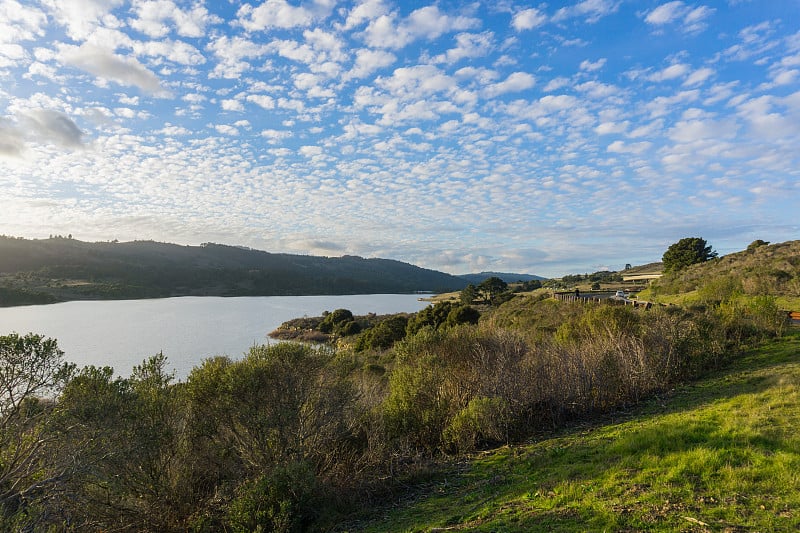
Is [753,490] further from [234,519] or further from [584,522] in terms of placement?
[234,519]

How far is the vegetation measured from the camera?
612 cm

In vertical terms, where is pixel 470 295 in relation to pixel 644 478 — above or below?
above

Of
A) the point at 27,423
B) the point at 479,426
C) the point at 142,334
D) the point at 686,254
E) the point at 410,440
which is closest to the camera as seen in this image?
the point at 27,423

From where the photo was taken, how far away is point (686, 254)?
2266 inches

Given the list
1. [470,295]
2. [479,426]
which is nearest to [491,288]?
[470,295]

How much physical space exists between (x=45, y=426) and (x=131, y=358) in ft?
99.5

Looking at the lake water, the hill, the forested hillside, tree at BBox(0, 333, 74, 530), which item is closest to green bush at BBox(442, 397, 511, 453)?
tree at BBox(0, 333, 74, 530)

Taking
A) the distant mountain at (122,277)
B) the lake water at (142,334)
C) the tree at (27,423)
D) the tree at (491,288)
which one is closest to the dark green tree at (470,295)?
the tree at (491,288)

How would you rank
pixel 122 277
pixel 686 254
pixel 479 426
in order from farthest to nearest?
pixel 122 277
pixel 686 254
pixel 479 426

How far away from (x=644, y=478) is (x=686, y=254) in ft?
205

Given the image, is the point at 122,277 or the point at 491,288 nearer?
the point at 491,288

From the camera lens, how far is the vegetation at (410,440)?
6121 mm

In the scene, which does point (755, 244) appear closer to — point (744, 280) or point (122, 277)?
point (744, 280)

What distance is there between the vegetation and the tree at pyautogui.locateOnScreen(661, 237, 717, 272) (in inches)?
1977
